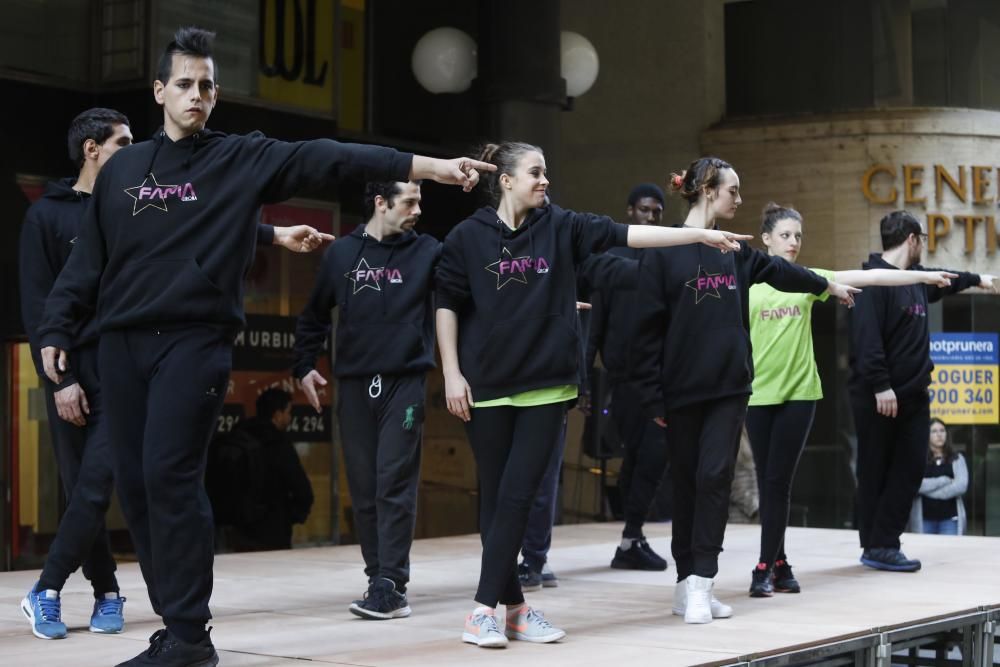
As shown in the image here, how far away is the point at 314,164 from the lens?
457 cm

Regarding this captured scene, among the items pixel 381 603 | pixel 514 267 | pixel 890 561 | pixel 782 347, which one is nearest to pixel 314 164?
pixel 514 267

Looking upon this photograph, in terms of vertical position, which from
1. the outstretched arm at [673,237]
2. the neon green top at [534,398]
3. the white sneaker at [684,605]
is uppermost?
the outstretched arm at [673,237]

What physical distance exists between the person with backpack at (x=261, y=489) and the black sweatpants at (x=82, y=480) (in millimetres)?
4579

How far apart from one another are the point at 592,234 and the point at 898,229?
10.9ft

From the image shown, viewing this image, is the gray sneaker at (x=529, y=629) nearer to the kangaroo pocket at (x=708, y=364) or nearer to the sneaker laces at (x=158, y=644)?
the kangaroo pocket at (x=708, y=364)

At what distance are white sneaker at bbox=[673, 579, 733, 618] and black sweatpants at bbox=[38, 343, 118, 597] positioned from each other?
2.26m

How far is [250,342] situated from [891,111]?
780 centimetres

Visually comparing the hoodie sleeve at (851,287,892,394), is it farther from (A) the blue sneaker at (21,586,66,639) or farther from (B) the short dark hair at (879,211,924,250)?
(A) the blue sneaker at (21,586,66,639)

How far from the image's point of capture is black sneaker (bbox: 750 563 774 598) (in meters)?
7.02

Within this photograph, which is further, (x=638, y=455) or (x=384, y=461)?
(x=638, y=455)

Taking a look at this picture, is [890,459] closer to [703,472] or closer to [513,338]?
[703,472]

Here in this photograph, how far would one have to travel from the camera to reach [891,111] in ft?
53.0

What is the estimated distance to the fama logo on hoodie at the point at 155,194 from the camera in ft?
15.0

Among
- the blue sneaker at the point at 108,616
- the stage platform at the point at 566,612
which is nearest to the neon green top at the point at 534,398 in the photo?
the stage platform at the point at 566,612
